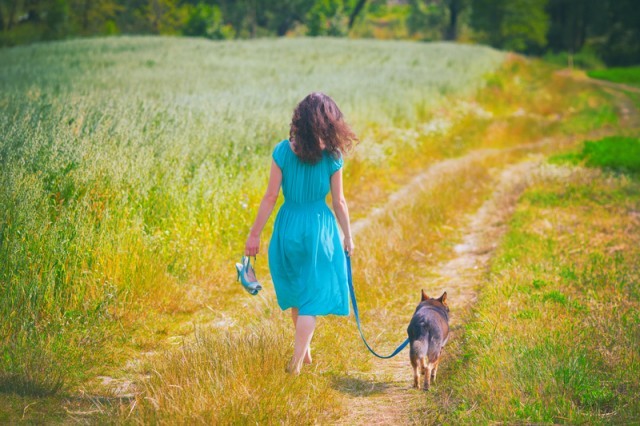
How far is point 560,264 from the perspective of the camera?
683 centimetres

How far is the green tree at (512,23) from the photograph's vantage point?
61.5 metres

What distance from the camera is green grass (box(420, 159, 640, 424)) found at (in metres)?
3.77

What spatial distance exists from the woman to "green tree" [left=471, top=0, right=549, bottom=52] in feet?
208

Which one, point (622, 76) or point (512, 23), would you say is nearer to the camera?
point (622, 76)

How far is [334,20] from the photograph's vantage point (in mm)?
68688

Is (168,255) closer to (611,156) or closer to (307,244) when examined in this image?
(307,244)

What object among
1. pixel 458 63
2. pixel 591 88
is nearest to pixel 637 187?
pixel 458 63

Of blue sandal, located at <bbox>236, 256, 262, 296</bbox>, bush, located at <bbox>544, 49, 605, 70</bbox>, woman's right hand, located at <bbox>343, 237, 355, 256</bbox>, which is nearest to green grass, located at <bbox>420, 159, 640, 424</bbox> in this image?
woman's right hand, located at <bbox>343, 237, 355, 256</bbox>

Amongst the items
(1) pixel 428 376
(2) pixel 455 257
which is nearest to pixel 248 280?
(1) pixel 428 376

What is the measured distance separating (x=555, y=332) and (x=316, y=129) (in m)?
2.50

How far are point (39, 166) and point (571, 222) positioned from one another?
23.4ft

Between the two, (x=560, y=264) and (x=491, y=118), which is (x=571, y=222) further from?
(x=491, y=118)

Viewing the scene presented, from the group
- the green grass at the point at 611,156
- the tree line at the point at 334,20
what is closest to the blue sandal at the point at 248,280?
the green grass at the point at 611,156

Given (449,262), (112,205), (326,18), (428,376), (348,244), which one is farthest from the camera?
(326,18)
